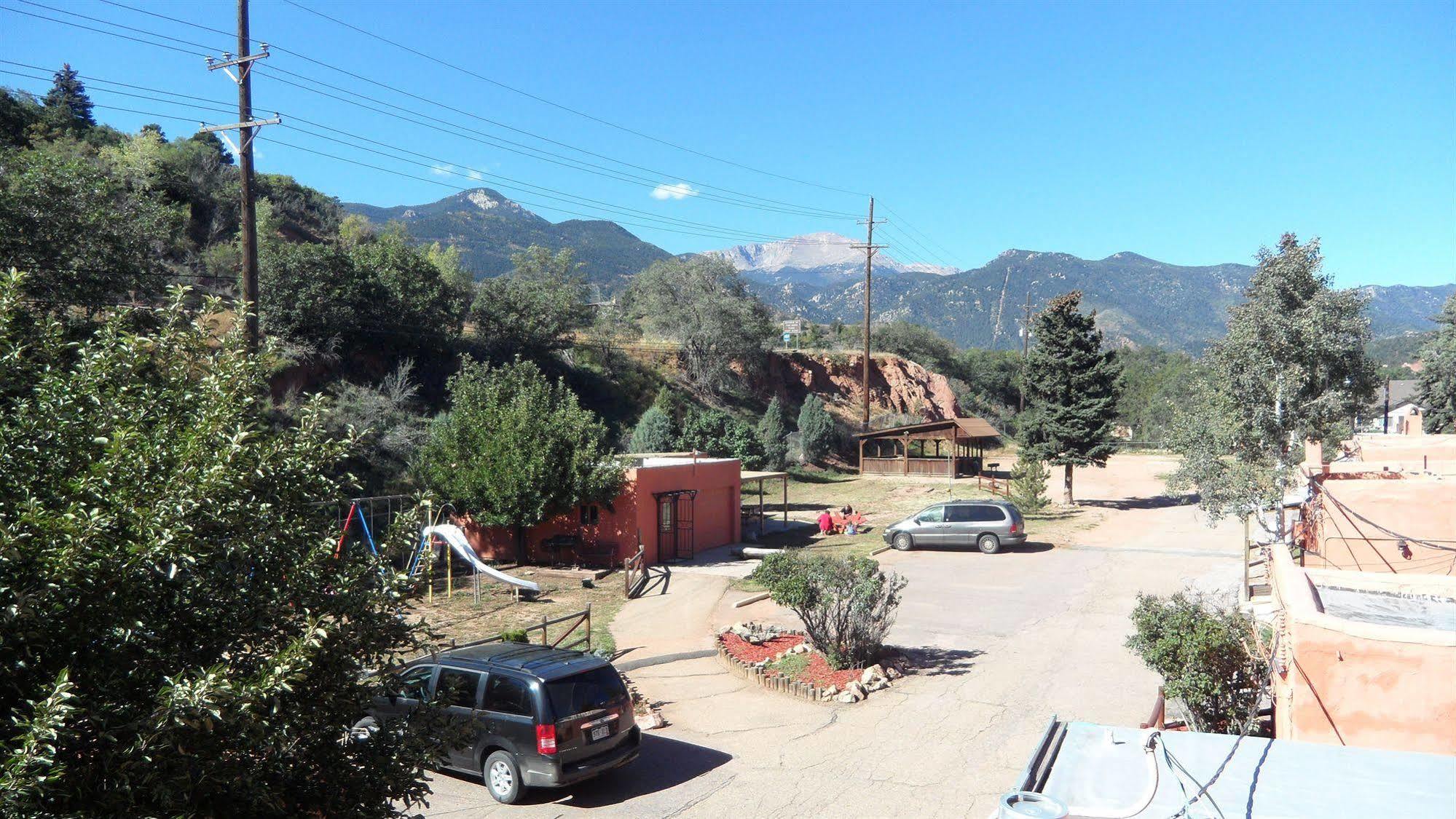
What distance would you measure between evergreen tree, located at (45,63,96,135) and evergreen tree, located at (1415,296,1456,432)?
6343 centimetres

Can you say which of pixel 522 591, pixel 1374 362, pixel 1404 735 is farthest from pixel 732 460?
pixel 1404 735

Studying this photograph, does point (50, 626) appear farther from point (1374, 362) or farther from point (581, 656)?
point (1374, 362)

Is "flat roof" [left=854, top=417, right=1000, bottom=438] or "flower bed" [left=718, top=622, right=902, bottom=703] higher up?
"flat roof" [left=854, top=417, right=1000, bottom=438]

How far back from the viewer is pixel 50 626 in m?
3.41

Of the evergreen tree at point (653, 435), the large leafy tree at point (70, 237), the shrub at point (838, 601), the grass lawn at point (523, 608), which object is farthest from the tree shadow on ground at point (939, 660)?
the evergreen tree at point (653, 435)

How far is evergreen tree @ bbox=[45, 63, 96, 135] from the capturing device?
1686 inches

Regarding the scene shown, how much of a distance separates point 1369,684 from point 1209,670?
8.45 feet

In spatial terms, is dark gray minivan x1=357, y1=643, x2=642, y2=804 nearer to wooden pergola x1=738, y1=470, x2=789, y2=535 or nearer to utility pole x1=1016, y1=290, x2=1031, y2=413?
wooden pergola x1=738, y1=470, x2=789, y2=535

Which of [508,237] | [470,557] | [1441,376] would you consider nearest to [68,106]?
[470,557]

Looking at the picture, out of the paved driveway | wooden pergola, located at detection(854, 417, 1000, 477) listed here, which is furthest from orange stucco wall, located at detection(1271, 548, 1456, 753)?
wooden pergola, located at detection(854, 417, 1000, 477)

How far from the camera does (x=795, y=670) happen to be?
13406 millimetres

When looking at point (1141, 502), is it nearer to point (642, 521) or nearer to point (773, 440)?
point (773, 440)

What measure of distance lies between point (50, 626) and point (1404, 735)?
8731mm

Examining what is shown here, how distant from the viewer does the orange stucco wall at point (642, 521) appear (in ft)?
76.6
